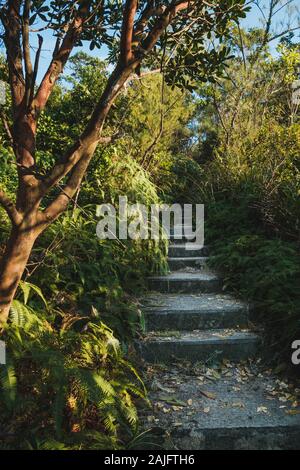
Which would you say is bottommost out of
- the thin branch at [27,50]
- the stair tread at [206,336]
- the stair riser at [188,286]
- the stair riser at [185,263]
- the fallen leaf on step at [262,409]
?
the fallen leaf on step at [262,409]

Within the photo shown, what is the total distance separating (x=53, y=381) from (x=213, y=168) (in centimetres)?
563

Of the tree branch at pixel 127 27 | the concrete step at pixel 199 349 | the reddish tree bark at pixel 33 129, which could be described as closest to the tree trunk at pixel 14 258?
the reddish tree bark at pixel 33 129

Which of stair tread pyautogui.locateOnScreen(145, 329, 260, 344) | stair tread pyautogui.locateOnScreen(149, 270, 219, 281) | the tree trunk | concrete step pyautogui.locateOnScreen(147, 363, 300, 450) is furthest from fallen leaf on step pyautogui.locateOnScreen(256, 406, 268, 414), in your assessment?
stair tread pyautogui.locateOnScreen(149, 270, 219, 281)

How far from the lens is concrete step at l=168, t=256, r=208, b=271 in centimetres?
467

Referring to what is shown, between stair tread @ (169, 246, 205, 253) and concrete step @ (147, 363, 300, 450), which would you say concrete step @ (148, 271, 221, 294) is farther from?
concrete step @ (147, 363, 300, 450)

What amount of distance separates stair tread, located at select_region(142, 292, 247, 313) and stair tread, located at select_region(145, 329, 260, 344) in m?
0.19

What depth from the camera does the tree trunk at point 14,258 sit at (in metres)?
2.08

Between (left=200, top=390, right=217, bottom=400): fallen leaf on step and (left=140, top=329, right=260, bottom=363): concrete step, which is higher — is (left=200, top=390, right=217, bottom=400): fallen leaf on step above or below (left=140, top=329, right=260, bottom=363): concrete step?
below

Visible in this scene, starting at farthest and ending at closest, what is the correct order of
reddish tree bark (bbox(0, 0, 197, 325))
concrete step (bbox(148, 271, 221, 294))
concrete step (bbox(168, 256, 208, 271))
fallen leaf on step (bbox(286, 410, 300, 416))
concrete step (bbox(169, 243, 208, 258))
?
concrete step (bbox(169, 243, 208, 258)) → concrete step (bbox(168, 256, 208, 271)) → concrete step (bbox(148, 271, 221, 294)) → fallen leaf on step (bbox(286, 410, 300, 416)) → reddish tree bark (bbox(0, 0, 197, 325))

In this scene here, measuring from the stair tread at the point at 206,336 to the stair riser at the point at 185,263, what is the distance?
4.46ft

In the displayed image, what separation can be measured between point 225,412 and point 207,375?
519 mm

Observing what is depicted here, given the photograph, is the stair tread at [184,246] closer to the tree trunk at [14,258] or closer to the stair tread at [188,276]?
the stair tread at [188,276]

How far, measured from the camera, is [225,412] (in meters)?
2.41
